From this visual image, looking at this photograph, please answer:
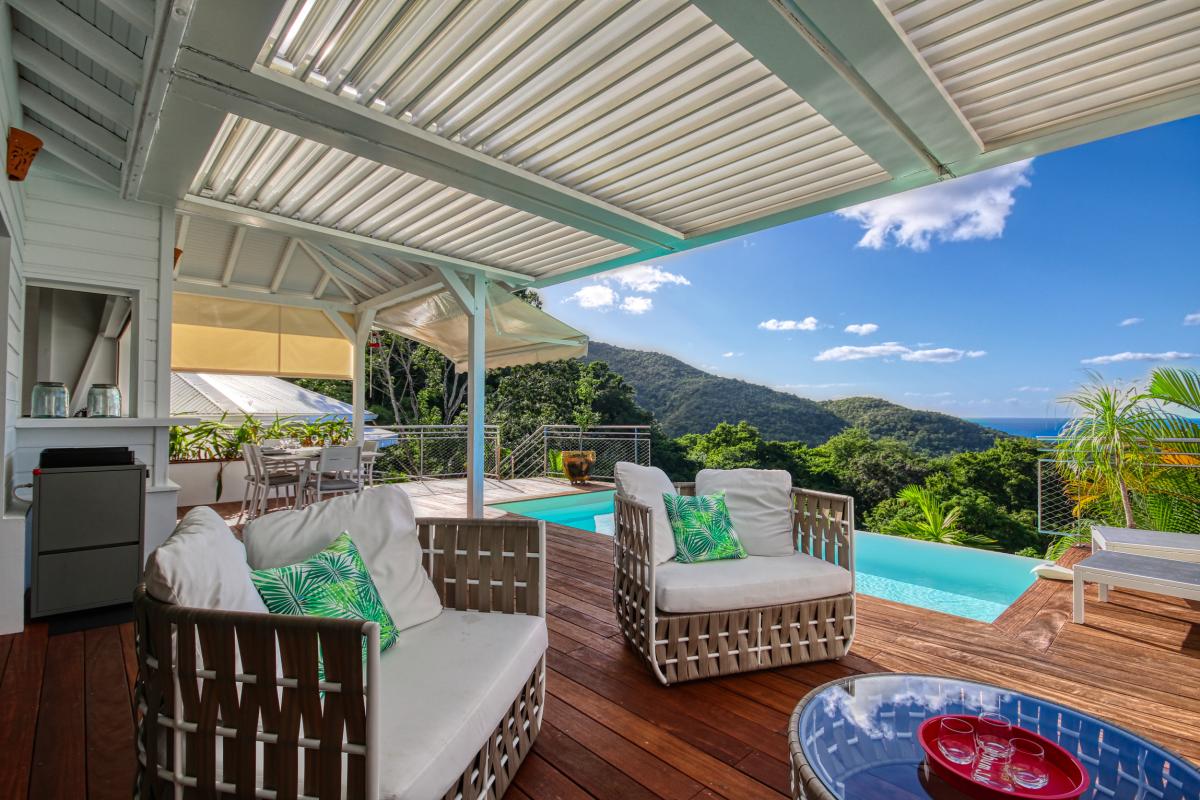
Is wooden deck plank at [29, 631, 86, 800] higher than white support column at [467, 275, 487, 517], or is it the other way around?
white support column at [467, 275, 487, 517]

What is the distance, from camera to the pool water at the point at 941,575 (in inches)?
175

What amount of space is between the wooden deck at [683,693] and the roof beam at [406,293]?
3657mm

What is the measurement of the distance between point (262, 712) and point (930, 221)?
26.2 meters

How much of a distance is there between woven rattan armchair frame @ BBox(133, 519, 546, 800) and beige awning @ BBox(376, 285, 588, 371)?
→ 15.7 ft

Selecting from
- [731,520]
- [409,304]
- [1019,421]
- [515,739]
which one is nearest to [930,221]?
[1019,421]

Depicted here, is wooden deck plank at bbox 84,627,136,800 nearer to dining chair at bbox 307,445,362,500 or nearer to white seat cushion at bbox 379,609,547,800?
white seat cushion at bbox 379,609,547,800

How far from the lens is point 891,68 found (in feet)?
7.40

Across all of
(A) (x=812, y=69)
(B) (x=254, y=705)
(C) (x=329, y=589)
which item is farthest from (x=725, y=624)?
(A) (x=812, y=69)

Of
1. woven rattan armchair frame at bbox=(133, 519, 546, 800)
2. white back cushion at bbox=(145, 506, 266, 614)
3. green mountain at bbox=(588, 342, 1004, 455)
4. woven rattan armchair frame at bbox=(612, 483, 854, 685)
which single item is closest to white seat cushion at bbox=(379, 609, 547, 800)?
woven rattan armchair frame at bbox=(133, 519, 546, 800)

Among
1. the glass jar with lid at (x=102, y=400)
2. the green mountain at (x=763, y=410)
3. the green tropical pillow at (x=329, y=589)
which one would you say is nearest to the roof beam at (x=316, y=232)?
the glass jar with lid at (x=102, y=400)

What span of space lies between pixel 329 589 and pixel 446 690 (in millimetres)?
458

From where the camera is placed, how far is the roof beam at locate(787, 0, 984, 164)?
6.42 feet

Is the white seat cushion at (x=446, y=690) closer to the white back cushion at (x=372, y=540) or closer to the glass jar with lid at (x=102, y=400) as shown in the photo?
the white back cushion at (x=372, y=540)

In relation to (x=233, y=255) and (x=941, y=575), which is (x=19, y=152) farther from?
(x=941, y=575)
